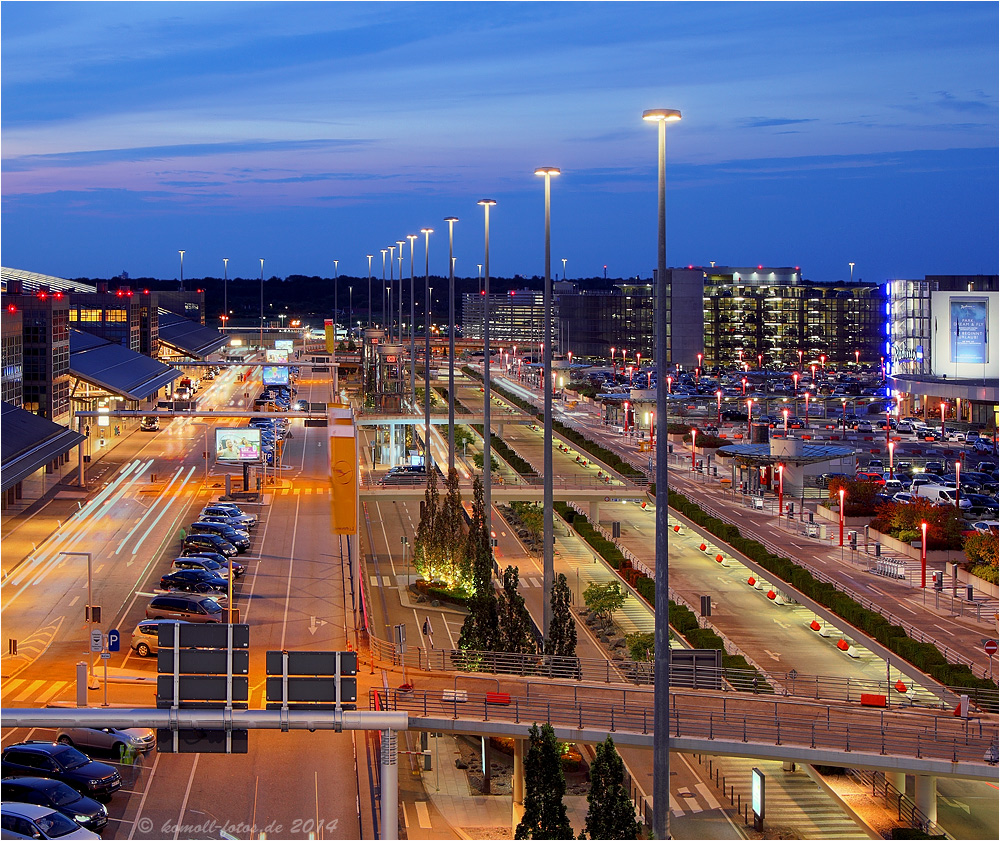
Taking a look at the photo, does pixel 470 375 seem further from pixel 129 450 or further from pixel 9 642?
pixel 9 642

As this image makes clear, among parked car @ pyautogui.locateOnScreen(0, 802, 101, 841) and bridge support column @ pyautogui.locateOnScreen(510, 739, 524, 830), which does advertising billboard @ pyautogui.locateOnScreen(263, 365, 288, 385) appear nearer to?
bridge support column @ pyautogui.locateOnScreen(510, 739, 524, 830)

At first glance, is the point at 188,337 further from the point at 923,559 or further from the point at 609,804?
the point at 609,804

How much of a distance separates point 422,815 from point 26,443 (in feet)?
132

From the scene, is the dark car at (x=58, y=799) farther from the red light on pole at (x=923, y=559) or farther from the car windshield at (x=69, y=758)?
the red light on pole at (x=923, y=559)

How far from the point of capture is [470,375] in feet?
515

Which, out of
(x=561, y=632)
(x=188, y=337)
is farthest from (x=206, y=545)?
(x=188, y=337)

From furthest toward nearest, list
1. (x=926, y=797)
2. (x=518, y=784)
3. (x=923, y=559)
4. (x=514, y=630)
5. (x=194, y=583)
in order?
(x=923, y=559) < (x=194, y=583) < (x=514, y=630) < (x=518, y=784) < (x=926, y=797)

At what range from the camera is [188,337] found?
540 feet

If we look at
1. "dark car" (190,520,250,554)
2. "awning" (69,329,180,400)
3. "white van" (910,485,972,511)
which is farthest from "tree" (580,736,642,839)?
"awning" (69,329,180,400)

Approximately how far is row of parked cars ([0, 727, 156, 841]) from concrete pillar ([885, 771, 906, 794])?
16.6m

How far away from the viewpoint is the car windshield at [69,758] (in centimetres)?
2619

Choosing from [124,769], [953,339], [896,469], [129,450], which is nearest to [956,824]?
[124,769]

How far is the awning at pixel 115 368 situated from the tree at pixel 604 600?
5381 centimetres

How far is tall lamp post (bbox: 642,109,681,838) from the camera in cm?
2042
